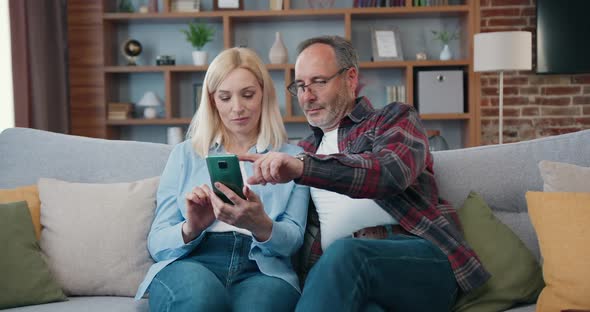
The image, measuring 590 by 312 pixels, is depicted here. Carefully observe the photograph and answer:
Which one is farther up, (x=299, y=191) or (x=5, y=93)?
(x=5, y=93)

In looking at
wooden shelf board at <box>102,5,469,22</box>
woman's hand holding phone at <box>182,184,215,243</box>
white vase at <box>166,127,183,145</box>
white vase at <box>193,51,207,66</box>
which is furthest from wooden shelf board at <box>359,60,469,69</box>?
woman's hand holding phone at <box>182,184,215,243</box>

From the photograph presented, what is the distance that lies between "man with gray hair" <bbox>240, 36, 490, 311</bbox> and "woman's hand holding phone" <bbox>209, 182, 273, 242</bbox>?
0.10m

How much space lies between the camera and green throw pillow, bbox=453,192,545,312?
1.82m

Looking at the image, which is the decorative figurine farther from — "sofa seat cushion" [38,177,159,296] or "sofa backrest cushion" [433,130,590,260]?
"sofa seat cushion" [38,177,159,296]

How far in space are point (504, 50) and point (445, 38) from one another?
2.09ft

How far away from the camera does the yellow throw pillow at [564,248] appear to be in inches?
66.6

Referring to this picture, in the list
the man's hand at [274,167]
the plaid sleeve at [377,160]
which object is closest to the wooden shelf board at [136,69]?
the plaid sleeve at [377,160]

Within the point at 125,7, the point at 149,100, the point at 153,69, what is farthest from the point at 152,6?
the point at 149,100

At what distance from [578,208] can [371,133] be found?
1.95 feet

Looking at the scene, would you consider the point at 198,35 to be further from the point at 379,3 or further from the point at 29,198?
the point at 29,198

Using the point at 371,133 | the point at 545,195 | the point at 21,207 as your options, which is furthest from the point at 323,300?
the point at 21,207

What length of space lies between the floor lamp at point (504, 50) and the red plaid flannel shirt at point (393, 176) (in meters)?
2.52

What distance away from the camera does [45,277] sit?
6.19 feet

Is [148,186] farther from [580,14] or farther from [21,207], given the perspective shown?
[580,14]
